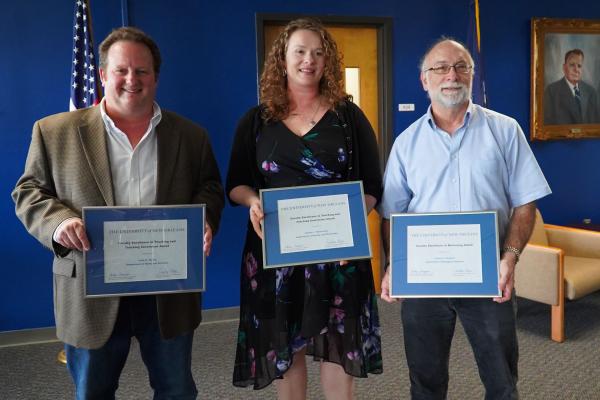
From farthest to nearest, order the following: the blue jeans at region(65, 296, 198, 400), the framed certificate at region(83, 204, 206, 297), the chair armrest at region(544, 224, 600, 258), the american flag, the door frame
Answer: the door frame, the chair armrest at region(544, 224, 600, 258), the american flag, the blue jeans at region(65, 296, 198, 400), the framed certificate at region(83, 204, 206, 297)

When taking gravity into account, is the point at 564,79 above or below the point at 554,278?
above

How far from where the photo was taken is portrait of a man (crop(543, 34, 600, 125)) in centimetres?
473

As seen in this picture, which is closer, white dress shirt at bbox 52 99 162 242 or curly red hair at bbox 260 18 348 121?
white dress shirt at bbox 52 99 162 242

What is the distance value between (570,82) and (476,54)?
1212 mm

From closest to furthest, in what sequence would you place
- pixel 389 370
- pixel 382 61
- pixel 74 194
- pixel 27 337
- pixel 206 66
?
pixel 74 194 < pixel 389 370 < pixel 27 337 < pixel 206 66 < pixel 382 61

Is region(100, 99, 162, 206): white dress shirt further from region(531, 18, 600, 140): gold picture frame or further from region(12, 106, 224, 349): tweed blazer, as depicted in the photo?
region(531, 18, 600, 140): gold picture frame

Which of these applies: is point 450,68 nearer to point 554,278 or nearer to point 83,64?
point 554,278

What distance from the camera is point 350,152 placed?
1.82m

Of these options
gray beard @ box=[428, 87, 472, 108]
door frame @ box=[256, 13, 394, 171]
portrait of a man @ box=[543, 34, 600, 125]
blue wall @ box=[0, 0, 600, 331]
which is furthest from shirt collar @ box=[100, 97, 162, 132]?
portrait of a man @ box=[543, 34, 600, 125]

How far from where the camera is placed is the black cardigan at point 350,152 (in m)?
1.83

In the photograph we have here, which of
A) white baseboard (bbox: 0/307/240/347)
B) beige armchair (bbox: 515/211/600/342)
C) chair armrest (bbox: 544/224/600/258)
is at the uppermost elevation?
chair armrest (bbox: 544/224/600/258)

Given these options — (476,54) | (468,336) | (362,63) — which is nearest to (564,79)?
(476,54)

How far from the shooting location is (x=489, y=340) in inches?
69.6

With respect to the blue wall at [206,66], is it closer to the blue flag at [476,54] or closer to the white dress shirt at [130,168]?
the blue flag at [476,54]
